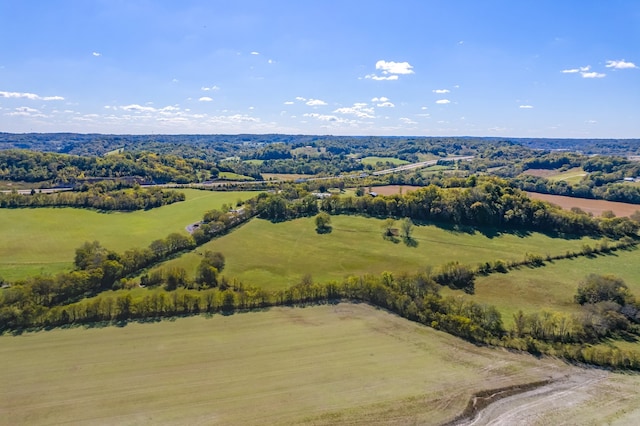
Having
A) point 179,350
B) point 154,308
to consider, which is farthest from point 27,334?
point 179,350

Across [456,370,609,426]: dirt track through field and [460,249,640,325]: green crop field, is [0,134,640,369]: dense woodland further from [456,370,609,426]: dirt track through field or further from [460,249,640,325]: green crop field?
[456,370,609,426]: dirt track through field

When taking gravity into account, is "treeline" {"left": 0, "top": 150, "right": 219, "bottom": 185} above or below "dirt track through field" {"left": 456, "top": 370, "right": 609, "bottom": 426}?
above

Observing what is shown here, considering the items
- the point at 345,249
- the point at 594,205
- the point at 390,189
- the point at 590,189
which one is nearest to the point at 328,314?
the point at 345,249

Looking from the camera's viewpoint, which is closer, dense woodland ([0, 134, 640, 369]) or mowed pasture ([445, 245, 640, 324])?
dense woodland ([0, 134, 640, 369])

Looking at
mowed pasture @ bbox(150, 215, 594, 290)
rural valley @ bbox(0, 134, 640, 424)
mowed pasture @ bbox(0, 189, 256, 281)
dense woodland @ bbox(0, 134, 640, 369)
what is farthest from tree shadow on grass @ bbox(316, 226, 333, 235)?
mowed pasture @ bbox(0, 189, 256, 281)

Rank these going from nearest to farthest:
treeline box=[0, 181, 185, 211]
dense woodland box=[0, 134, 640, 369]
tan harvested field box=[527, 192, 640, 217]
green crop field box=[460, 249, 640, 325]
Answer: dense woodland box=[0, 134, 640, 369]
green crop field box=[460, 249, 640, 325]
treeline box=[0, 181, 185, 211]
tan harvested field box=[527, 192, 640, 217]

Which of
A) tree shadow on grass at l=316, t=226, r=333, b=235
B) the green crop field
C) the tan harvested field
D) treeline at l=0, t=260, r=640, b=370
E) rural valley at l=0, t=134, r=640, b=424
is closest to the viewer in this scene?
rural valley at l=0, t=134, r=640, b=424

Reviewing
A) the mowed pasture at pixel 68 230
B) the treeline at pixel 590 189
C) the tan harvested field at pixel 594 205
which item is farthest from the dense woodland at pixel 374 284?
the treeline at pixel 590 189
